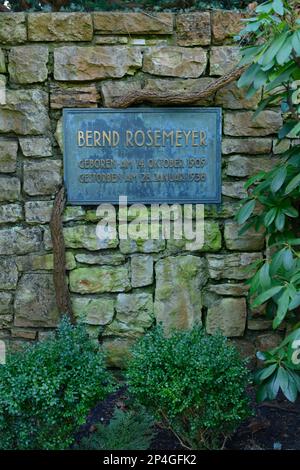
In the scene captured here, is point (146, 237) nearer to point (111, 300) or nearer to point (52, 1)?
point (111, 300)

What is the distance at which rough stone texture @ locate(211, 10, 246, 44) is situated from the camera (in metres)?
2.84

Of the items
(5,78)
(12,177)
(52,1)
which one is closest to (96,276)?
(12,177)

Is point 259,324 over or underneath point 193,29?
underneath

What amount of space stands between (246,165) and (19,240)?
3.95ft

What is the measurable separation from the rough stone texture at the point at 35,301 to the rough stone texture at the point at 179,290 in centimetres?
54

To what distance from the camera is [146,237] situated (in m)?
2.93

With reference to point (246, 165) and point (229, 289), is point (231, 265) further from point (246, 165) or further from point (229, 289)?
point (246, 165)

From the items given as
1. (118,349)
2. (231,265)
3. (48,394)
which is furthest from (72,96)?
(48,394)

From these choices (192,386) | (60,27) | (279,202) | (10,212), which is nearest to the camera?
(192,386)

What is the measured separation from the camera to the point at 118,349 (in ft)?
9.79

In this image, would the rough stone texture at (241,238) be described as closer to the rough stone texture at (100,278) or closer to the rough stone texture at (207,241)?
the rough stone texture at (207,241)

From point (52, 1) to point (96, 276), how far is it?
59.9 inches

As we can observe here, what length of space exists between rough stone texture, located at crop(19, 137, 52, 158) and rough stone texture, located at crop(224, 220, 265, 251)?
986 millimetres

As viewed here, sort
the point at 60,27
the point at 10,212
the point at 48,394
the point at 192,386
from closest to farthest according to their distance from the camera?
the point at 48,394
the point at 192,386
the point at 60,27
the point at 10,212
